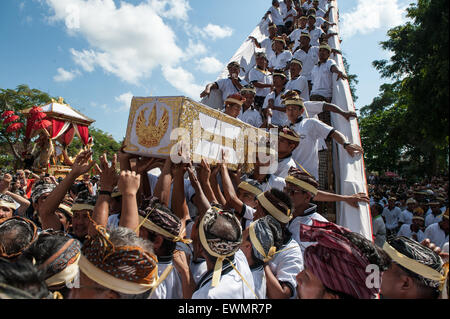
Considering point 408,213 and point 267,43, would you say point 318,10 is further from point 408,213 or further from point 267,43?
point 408,213

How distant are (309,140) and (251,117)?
5.61ft

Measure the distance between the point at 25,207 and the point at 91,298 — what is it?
3.08 meters

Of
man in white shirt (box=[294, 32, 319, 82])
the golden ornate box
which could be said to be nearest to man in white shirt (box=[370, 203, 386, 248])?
man in white shirt (box=[294, 32, 319, 82])

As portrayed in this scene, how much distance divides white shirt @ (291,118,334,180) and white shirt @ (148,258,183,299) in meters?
2.69

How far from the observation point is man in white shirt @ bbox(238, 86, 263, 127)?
5555 mm

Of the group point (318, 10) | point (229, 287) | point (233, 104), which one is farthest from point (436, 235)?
point (318, 10)

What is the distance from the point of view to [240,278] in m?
1.75

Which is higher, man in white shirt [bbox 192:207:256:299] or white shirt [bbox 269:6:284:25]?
white shirt [bbox 269:6:284:25]

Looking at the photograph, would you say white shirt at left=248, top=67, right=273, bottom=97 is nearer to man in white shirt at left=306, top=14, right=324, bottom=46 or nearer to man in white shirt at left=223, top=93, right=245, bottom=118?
man in white shirt at left=223, top=93, right=245, bottom=118

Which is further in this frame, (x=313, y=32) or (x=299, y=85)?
(x=313, y=32)

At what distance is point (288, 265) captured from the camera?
215 centimetres

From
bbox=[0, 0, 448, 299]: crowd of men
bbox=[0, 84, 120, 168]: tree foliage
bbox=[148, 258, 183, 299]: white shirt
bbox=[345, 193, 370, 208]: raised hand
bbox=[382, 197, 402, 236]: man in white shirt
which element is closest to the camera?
bbox=[0, 0, 448, 299]: crowd of men

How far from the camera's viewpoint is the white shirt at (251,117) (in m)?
5.56
